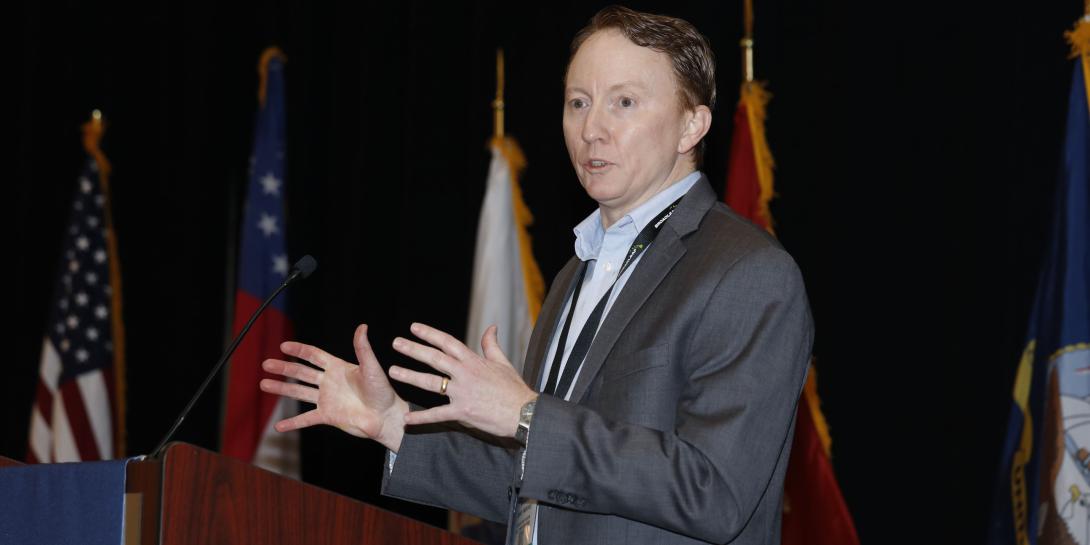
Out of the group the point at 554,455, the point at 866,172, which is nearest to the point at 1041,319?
the point at 866,172

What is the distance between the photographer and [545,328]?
224 centimetres

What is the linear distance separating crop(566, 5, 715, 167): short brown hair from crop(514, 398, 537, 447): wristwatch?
749 millimetres

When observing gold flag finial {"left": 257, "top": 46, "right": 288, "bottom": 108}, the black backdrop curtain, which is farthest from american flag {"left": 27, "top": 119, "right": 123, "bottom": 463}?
gold flag finial {"left": 257, "top": 46, "right": 288, "bottom": 108}

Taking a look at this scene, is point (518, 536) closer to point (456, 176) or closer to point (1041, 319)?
point (1041, 319)

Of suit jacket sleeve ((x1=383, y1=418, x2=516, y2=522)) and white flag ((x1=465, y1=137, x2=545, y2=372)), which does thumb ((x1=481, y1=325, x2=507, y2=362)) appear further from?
white flag ((x1=465, y1=137, x2=545, y2=372))

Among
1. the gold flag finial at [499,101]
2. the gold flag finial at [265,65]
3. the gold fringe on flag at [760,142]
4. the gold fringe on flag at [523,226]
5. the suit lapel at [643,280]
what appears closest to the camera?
the suit lapel at [643,280]

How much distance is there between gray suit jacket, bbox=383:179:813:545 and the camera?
1661 mm

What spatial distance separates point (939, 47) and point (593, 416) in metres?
2.75

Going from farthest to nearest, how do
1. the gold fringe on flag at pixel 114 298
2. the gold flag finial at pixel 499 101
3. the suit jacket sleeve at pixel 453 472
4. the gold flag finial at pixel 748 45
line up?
the gold fringe on flag at pixel 114 298, the gold flag finial at pixel 499 101, the gold flag finial at pixel 748 45, the suit jacket sleeve at pixel 453 472

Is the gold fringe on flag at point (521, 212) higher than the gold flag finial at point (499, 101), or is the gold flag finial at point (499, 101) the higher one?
the gold flag finial at point (499, 101)

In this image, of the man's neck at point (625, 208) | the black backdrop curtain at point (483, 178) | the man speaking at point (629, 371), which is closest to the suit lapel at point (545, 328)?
the man speaking at point (629, 371)

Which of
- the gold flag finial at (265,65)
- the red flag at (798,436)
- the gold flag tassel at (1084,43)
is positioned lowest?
the red flag at (798,436)

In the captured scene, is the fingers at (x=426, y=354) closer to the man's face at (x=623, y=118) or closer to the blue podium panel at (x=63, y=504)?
the blue podium panel at (x=63, y=504)

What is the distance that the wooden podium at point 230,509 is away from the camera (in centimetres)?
164
